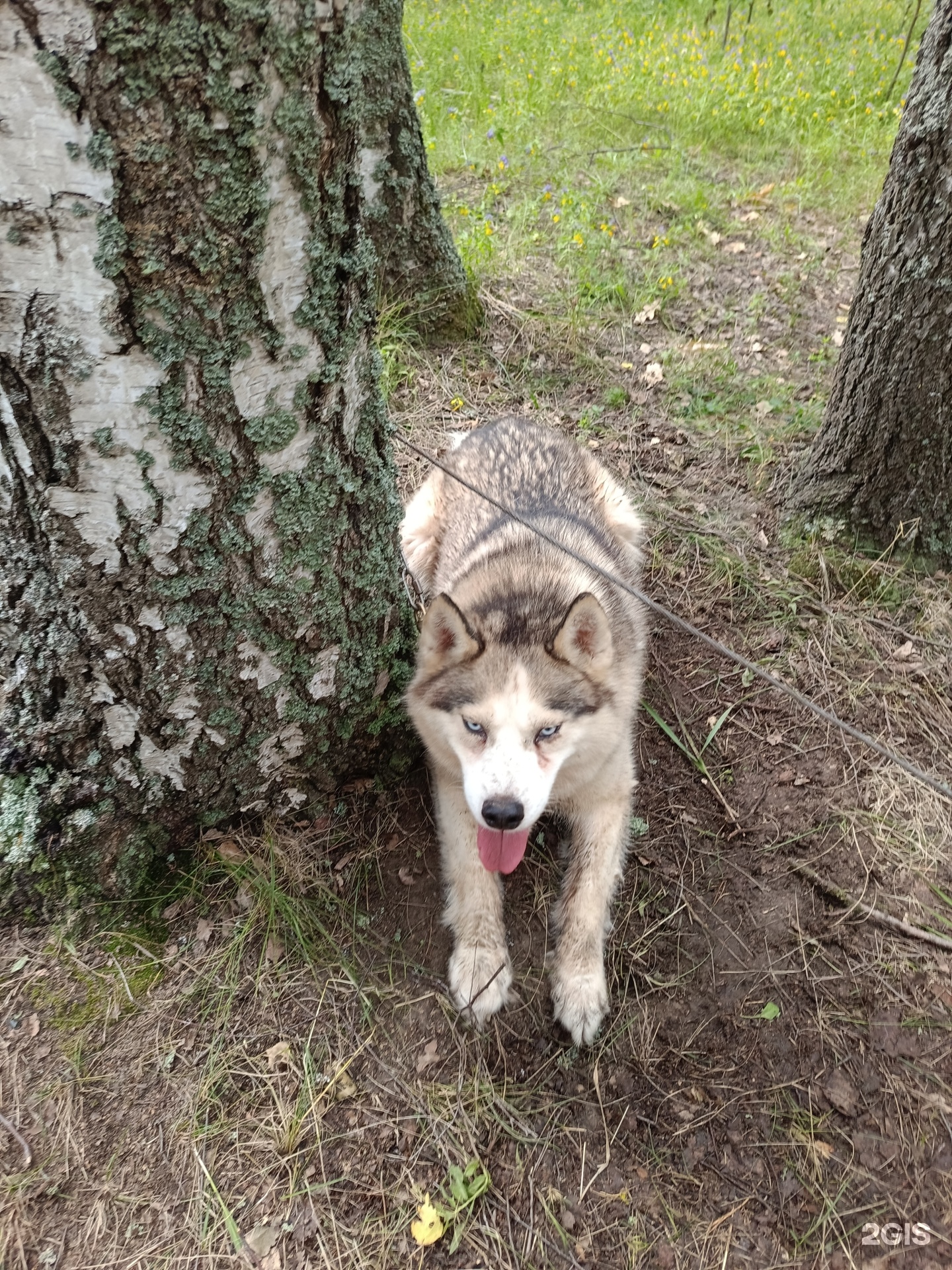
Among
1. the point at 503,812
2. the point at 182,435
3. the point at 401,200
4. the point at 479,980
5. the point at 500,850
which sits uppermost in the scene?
the point at 401,200

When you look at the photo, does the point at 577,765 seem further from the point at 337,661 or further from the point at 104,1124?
the point at 104,1124

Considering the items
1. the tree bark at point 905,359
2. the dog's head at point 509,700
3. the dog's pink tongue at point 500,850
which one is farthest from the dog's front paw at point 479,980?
the tree bark at point 905,359

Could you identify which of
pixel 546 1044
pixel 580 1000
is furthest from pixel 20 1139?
pixel 580 1000

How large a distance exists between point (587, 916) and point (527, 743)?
0.64 m

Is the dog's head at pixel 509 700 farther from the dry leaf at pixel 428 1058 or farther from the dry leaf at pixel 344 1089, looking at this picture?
the dry leaf at pixel 344 1089

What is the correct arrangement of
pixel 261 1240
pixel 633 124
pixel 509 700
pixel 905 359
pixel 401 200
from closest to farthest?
1. pixel 261 1240
2. pixel 509 700
3. pixel 905 359
4. pixel 401 200
5. pixel 633 124

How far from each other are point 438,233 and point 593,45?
4.55m

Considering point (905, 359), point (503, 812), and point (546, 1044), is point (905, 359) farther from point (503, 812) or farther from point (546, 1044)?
point (546, 1044)

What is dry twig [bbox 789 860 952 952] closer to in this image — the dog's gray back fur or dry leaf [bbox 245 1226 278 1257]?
the dog's gray back fur

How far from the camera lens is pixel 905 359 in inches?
118

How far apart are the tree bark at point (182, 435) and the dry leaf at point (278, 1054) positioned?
0.63 meters

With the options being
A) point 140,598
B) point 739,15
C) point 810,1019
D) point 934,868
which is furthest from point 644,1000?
point 739,15

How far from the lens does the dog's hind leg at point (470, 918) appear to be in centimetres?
230

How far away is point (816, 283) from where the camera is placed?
5.03 metres
